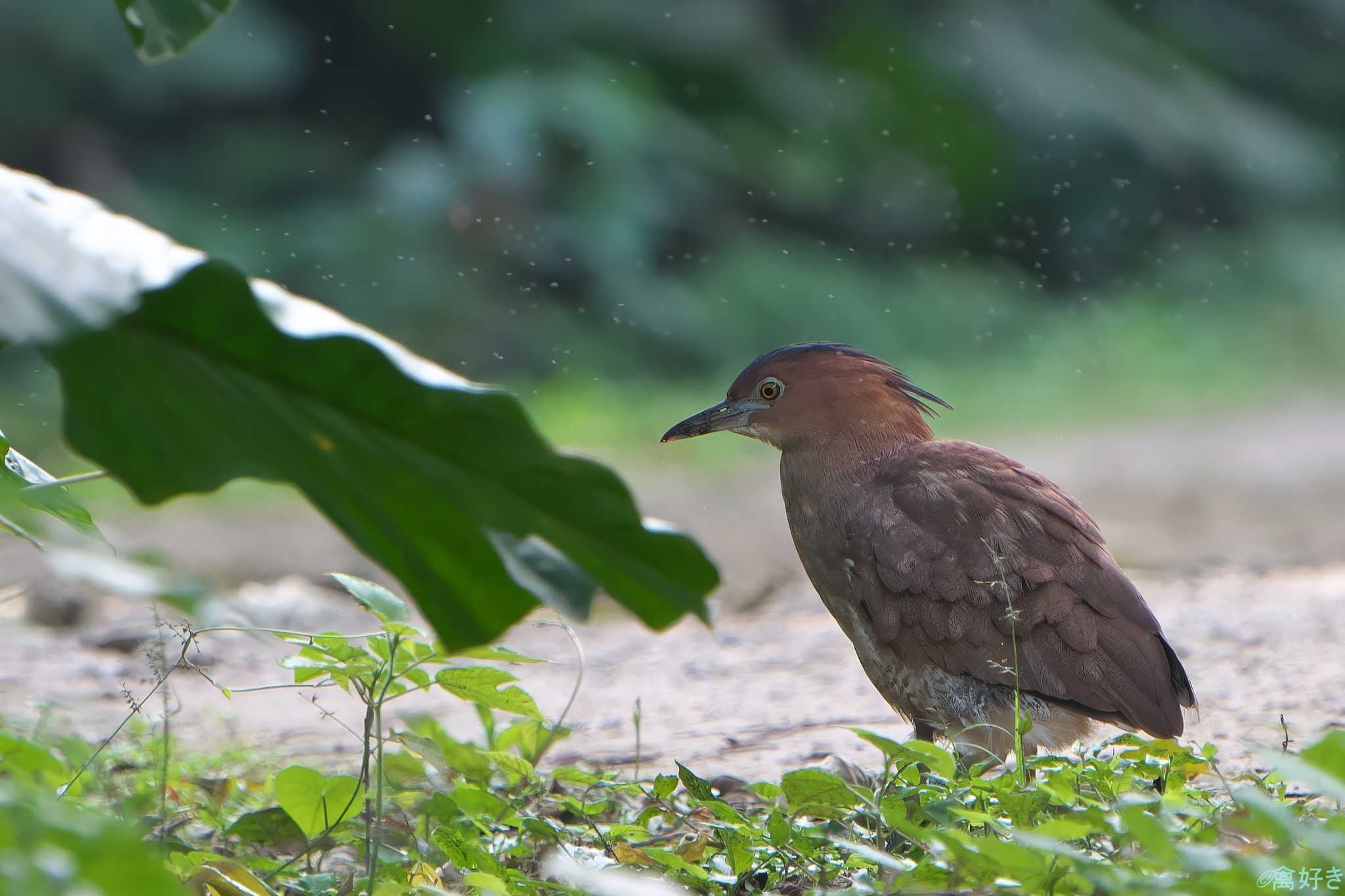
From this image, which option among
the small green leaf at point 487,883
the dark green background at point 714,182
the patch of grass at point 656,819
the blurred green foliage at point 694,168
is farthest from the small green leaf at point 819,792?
the blurred green foliage at point 694,168

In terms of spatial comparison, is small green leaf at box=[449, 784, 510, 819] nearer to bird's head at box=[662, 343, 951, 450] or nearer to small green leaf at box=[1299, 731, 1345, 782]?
small green leaf at box=[1299, 731, 1345, 782]

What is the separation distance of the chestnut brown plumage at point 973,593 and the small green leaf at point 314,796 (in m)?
1.15

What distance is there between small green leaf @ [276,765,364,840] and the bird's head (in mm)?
1479

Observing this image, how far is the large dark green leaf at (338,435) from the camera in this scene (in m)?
1.45

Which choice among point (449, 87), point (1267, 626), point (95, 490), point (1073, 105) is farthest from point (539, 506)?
point (1073, 105)

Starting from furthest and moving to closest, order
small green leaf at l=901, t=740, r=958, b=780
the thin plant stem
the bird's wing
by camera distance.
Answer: the bird's wing
small green leaf at l=901, t=740, r=958, b=780
the thin plant stem

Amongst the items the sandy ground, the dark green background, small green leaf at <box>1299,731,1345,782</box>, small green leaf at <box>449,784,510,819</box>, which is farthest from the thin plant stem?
the dark green background

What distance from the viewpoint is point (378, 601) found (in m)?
2.09

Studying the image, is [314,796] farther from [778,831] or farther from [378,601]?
[778,831]

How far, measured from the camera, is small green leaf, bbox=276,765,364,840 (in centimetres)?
213

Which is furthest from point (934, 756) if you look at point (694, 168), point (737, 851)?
point (694, 168)

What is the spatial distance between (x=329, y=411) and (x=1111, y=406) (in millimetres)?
8299

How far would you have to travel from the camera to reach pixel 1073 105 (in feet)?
37.5

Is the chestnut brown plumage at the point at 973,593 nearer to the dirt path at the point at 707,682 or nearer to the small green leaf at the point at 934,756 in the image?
the dirt path at the point at 707,682
